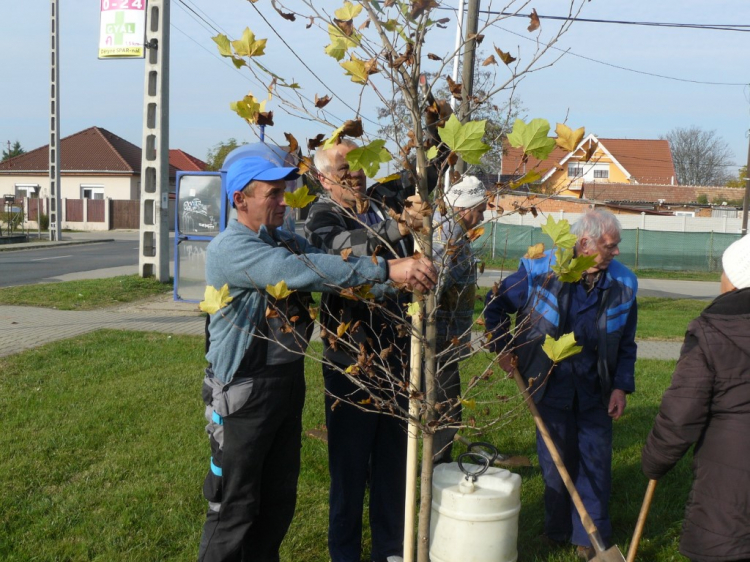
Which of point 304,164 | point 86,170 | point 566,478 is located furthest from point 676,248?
point 86,170

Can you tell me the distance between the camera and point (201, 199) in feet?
37.6

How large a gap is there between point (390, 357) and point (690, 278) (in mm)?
22482

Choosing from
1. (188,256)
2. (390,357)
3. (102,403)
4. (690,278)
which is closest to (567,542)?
(390,357)

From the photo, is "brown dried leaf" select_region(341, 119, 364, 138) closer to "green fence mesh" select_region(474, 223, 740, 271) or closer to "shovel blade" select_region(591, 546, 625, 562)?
"shovel blade" select_region(591, 546, 625, 562)

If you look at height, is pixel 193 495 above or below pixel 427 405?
below

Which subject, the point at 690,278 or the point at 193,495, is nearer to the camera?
the point at 193,495

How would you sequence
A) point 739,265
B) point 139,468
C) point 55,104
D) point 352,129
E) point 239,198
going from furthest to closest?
point 55,104 < point 139,468 < point 239,198 < point 739,265 < point 352,129

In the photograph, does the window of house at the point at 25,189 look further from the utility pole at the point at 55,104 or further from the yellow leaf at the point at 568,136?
the yellow leaf at the point at 568,136

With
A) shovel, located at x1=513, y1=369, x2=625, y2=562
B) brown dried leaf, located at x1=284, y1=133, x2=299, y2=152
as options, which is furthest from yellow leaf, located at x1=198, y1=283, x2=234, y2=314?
shovel, located at x1=513, y1=369, x2=625, y2=562

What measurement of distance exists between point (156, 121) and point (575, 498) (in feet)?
38.9

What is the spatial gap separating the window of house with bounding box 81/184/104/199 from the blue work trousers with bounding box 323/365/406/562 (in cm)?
5043

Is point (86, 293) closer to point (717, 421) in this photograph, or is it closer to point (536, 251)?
point (536, 251)

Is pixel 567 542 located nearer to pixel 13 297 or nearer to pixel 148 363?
pixel 148 363

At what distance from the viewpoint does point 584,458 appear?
3.96 meters
